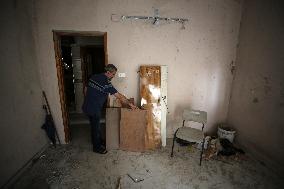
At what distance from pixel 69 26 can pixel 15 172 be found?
2706 millimetres

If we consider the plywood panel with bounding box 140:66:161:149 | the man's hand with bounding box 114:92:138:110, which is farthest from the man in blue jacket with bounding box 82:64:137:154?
the plywood panel with bounding box 140:66:161:149

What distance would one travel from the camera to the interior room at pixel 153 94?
2953 mm

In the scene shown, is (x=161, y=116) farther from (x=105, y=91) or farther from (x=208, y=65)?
(x=208, y=65)

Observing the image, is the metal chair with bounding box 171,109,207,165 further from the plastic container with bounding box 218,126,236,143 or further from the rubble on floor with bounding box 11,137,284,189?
the plastic container with bounding box 218,126,236,143

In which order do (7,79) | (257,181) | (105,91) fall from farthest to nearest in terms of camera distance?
1. (105,91)
2. (257,181)
3. (7,79)

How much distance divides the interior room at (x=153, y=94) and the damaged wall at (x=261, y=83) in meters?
0.02

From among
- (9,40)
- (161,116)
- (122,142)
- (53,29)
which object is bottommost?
(122,142)

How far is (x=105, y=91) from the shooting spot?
3.43m

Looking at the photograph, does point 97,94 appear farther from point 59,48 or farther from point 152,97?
point 59,48

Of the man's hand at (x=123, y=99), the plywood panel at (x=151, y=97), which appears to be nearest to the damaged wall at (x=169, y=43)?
the plywood panel at (x=151, y=97)

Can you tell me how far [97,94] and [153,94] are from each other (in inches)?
45.6

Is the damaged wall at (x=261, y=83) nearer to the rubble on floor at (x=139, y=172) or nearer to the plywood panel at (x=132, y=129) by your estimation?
the rubble on floor at (x=139, y=172)

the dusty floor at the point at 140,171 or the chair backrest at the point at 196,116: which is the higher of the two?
the chair backrest at the point at 196,116

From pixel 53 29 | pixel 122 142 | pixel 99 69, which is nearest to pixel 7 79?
pixel 53 29
